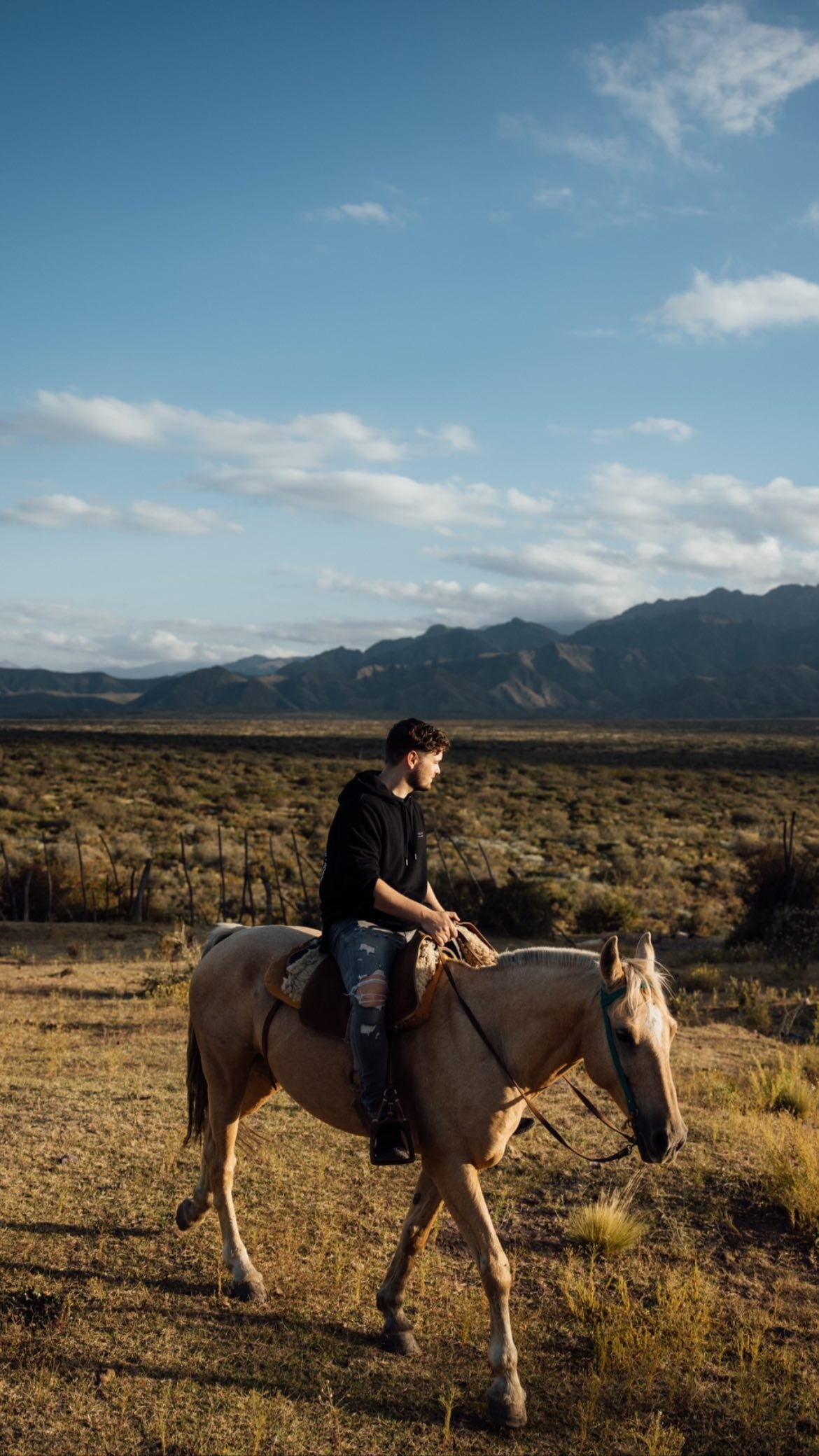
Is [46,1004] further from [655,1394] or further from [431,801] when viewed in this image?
[431,801]

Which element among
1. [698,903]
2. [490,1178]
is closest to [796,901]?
[698,903]

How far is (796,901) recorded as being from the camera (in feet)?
57.9

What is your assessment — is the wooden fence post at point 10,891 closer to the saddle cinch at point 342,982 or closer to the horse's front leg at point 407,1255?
the saddle cinch at point 342,982

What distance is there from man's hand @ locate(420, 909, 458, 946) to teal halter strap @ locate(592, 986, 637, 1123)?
87cm

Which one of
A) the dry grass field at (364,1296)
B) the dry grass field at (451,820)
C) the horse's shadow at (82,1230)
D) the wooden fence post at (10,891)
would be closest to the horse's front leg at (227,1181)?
the dry grass field at (364,1296)

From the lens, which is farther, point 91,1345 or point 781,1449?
point 91,1345

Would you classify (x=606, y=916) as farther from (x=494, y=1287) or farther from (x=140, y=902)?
(x=494, y=1287)

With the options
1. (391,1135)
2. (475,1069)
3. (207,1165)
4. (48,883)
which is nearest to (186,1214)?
(207,1165)

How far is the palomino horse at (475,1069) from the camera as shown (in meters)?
3.91

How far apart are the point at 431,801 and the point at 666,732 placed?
285 ft

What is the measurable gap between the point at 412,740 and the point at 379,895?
780mm

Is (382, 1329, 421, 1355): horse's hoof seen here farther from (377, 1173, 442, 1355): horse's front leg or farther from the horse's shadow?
the horse's shadow

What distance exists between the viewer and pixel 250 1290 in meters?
4.99

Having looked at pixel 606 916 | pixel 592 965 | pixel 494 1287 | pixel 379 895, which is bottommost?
pixel 606 916
